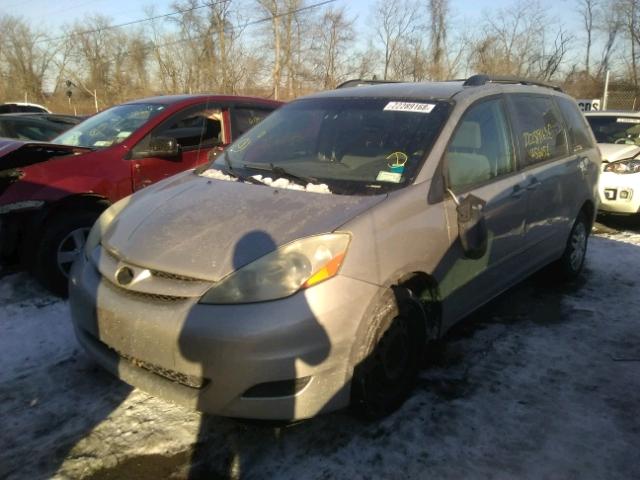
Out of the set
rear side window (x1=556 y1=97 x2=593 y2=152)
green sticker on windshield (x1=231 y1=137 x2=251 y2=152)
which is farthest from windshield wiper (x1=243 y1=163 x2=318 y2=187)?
rear side window (x1=556 y1=97 x2=593 y2=152)

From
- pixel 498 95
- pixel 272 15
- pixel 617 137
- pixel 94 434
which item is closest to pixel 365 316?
pixel 94 434

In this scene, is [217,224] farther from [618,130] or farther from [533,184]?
[618,130]

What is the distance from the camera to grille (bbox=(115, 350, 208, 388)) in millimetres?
2375

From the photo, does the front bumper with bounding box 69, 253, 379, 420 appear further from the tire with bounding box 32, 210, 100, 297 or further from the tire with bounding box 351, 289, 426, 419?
the tire with bounding box 32, 210, 100, 297

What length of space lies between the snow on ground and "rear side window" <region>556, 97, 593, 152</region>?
174cm

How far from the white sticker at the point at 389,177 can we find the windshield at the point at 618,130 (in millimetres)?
6572

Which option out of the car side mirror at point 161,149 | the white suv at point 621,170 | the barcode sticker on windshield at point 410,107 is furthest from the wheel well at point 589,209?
the car side mirror at point 161,149

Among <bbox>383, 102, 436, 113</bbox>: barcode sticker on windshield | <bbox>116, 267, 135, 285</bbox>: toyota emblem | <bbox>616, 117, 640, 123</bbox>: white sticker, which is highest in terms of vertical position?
<bbox>383, 102, 436, 113</bbox>: barcode sticker on windshield

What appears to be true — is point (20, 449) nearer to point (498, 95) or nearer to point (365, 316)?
point (365, 316)

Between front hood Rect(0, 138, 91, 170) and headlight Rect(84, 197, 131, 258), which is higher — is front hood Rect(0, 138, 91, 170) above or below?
above

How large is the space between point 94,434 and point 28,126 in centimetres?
770

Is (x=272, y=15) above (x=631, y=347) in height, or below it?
above

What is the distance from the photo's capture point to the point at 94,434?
2.69 meters

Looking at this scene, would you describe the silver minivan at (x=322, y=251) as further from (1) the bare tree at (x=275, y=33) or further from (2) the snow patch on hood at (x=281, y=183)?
(1) the bare tree at (x=275, y=33)
